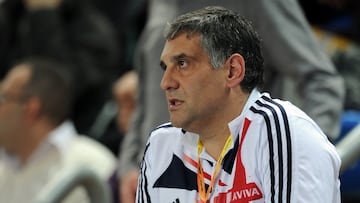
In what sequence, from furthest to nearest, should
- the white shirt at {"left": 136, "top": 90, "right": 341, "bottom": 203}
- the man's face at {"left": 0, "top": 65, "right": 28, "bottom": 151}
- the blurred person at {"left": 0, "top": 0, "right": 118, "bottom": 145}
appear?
1. the blurred person at {"left": 0, "top": 0, "right": 118, "bottom": 145}
2. the man's face at {"left": 0, "top": 65, "right": 28, "bottom": 151}
3. the white shirt at {"left": 136, "top": 90, "right": 341, "bottom": 203}

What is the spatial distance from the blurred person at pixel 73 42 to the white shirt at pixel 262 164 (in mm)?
3527

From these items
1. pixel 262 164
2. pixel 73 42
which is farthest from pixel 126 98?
pixel 262 164

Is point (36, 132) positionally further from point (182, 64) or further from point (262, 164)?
point (262, 164)

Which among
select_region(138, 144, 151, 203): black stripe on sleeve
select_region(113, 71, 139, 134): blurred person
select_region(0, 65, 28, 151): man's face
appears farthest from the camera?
select_region(113, 71, 139, 134): blurred person

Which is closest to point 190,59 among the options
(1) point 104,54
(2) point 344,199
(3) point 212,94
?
(3) point 212,94

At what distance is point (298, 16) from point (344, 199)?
1.12m

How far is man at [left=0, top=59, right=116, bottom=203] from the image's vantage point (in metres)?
6.23

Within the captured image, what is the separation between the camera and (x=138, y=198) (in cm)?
381

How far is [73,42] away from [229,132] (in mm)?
3909

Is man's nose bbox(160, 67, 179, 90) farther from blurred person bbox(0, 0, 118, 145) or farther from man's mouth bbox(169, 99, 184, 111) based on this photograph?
blurred person bbox(0, 0, 118, 145)

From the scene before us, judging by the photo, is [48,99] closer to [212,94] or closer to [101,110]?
[101,110]

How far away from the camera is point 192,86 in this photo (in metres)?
3.63

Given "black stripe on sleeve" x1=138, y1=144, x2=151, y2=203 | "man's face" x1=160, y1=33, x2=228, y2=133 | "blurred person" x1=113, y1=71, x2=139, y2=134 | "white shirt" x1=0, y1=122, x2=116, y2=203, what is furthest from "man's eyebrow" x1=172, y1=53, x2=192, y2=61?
"blurred person" x1=113, y1=71, x2=139, y2=134

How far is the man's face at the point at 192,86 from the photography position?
11.8 feet
